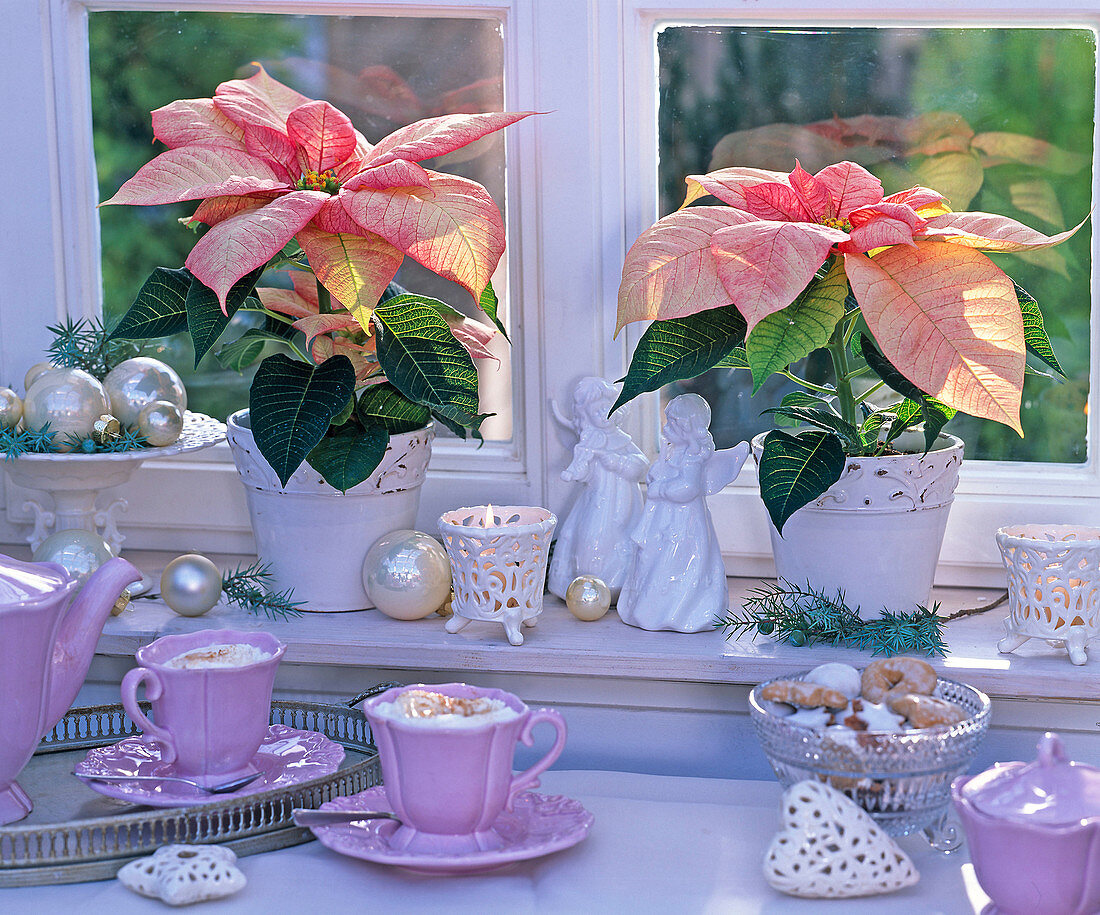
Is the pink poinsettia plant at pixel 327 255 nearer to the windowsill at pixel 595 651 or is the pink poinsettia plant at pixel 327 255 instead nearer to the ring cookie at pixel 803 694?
the windowsill at pixel 595 651

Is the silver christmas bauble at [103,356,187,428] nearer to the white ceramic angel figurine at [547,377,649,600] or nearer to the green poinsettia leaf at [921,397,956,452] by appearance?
the white ceramic angel figurine at [547,377,649,600]

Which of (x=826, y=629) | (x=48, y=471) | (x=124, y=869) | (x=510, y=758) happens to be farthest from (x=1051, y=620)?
(x=48, y=471)

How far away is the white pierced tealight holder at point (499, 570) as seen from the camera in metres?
0.90

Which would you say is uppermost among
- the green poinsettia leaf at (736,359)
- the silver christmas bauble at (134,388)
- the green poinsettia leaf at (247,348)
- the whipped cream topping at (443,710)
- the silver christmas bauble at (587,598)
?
the green poinsettia leaf at (247,348)

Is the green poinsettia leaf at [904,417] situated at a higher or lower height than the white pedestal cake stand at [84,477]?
higher

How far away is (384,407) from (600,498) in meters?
0.20

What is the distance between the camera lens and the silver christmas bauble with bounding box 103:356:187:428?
102 centimetres

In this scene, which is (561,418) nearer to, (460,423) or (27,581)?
(460,423)

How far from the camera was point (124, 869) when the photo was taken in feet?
2.31

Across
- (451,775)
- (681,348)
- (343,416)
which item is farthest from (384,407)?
(451,775)

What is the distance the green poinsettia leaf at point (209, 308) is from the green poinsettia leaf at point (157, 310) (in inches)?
1.6

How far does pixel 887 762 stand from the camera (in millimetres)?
711

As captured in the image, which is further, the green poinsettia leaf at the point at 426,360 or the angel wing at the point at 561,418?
the angel wing at the point at 561,418

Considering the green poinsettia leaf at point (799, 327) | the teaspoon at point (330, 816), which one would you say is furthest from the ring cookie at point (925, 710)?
the teaspoon at point (330, 816)
